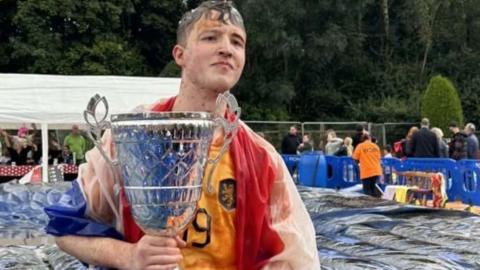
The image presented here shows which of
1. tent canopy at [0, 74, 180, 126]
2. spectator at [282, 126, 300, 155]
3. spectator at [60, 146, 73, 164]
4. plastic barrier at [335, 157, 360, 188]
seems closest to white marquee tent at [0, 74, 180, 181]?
tent canopy at [0, 74, 180, 126]

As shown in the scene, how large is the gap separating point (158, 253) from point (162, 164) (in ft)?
0.60

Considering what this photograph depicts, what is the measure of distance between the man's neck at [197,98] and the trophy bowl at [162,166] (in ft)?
0.70

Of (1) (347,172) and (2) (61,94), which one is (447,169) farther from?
(2) (61,94)

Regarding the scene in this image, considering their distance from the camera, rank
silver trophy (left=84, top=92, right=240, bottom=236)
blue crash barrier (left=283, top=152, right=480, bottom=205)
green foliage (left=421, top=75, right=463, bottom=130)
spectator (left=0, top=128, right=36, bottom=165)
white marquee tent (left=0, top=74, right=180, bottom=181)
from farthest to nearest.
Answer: green foliage (left=421, top=75, right=463, bottom=130), spectator (left=0, top=128, right=36, bottom=165), blue crash barrier (left=283, top=152, right=480, bottom=205), white marquee tent (left=0, top=74, right=180, bottom=181), silver trophy (left=84, top=92, right=240, bottom=236)

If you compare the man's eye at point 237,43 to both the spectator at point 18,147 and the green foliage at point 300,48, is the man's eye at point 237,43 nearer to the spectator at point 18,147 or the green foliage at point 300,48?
the spectator at point 18,147

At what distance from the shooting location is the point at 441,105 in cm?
2653

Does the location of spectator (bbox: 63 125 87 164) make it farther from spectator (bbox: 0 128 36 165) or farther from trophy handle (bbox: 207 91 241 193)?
trophy handle (bbox: 207 91 241 193)

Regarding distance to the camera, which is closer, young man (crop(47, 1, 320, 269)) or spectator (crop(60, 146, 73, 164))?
young man (crop(47, 1, 320, 269))

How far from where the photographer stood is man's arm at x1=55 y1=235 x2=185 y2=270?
149cm

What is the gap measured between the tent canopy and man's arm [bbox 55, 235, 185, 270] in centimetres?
792

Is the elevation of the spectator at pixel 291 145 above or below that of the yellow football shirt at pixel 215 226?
above

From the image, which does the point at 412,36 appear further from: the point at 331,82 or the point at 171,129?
the point at 171,129

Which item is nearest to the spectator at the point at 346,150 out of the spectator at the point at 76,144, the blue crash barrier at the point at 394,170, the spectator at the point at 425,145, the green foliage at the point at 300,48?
the blue crash barrier at the point at 394,170

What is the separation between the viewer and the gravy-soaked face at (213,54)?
1.72 m
